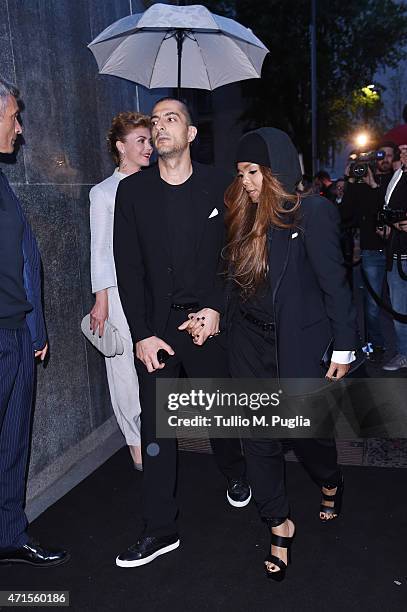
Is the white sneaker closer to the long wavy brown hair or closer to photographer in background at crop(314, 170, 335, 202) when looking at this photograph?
the long wavy brown hair

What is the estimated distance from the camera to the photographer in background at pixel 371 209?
20.1 feet

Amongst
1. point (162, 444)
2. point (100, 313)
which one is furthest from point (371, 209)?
point (162, 444)

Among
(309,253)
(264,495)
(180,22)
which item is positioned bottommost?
(264,495)

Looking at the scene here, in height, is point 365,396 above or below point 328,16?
below

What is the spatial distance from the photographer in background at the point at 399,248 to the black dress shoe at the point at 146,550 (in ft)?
11.5

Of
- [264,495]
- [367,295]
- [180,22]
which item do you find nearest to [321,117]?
[367,295]

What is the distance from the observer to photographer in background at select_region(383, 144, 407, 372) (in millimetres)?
5469

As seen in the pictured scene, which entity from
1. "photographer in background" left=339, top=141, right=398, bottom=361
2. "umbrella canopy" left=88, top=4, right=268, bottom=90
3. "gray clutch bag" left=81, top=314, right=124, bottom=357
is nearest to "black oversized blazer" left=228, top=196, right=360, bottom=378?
"gray clutch bag" left=81, top=314, right=124, bottom=357

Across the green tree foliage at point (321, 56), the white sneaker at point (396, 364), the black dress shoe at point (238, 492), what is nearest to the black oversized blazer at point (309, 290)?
the black dress shoe at point (238, 492)

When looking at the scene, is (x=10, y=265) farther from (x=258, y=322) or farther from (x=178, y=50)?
(x=178, y=50)

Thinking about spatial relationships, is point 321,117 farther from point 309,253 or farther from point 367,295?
point 309,253

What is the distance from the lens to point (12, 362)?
113 inches

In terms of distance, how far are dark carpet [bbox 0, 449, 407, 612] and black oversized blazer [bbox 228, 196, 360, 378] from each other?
102 cm

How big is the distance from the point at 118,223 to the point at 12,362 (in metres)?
0.90
